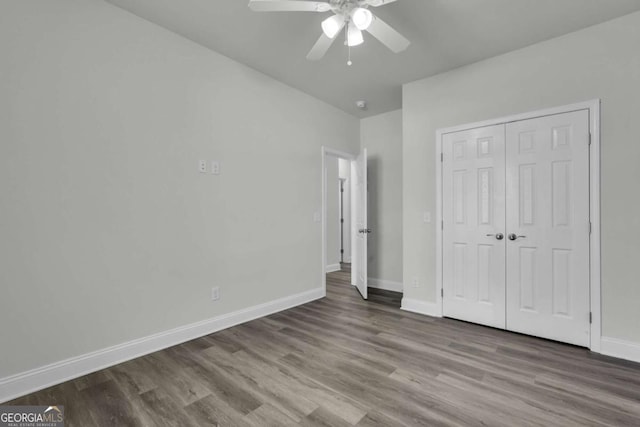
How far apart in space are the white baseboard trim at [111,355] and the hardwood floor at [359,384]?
7cm

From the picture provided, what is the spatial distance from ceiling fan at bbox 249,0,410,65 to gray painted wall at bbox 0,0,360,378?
4.32ft

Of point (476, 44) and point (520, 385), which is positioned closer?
point (520, 385)

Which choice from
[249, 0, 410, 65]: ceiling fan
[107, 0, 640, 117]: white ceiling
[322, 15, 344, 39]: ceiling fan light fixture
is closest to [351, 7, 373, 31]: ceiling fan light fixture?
[249, 0, 410, 65]: ceiling fan

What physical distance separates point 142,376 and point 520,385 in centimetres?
269

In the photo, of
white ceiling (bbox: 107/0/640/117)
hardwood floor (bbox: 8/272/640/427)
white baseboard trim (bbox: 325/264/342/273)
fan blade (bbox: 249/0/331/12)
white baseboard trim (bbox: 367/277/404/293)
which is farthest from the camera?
white baseboard trim (bbox: 325/264/342/273)

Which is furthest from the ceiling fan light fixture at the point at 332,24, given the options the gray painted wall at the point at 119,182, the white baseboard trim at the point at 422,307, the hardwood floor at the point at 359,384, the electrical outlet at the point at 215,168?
the white baseboard trim at the point at 422,307

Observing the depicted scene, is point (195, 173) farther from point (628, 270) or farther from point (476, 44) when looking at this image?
point (628, 270)

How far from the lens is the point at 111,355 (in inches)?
90.8

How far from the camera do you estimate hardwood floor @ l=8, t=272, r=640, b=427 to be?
1.73m

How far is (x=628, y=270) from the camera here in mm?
2439

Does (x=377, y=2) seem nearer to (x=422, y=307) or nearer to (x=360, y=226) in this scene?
(x=360, y=226)

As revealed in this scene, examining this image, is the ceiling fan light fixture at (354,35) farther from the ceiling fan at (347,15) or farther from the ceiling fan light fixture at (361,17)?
the ceiling fan light fixture at (361,17)

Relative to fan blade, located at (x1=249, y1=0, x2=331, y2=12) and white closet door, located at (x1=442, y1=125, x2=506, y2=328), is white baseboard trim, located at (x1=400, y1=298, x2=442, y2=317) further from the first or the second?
fan blade, located at (x1=249, y1=0, x2=331, y2=12)

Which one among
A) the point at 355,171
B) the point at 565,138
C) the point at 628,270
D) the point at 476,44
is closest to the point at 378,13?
the point at 476,44
